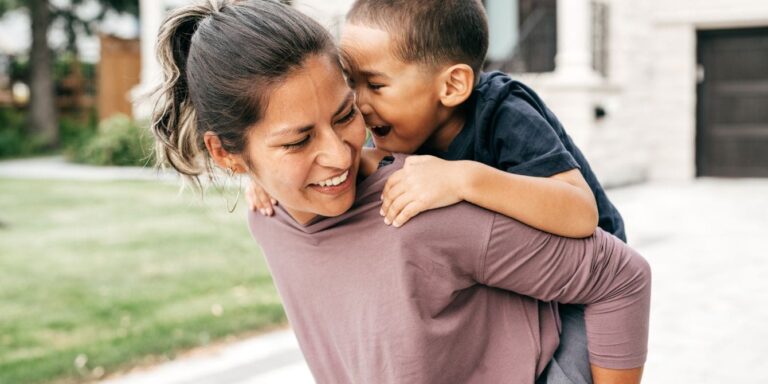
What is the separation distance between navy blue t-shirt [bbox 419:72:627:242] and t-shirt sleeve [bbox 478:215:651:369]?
0.21 metres

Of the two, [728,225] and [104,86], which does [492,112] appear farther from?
[104,86]

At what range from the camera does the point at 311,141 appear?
4.94ft

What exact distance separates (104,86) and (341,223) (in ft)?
61.6

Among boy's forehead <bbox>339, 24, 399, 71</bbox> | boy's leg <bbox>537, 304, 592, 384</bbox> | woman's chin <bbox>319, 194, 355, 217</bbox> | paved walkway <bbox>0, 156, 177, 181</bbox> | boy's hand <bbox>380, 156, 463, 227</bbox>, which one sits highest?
boy's forehead <bbox>339, 24, 399, 71</bbox>

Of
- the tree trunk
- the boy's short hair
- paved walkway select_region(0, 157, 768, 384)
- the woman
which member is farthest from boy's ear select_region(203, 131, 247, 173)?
the tree trunk

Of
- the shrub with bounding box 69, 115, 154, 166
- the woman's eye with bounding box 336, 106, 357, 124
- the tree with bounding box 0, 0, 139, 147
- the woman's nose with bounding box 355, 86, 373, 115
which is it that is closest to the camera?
the woman's eye with bounding box 336, 106, 357, 124

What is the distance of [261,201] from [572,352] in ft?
2.41

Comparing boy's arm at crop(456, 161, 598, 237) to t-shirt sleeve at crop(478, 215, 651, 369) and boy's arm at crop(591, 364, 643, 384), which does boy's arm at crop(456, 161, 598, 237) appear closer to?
t-shirt sleeve at crop(478, 215, 651, 369)

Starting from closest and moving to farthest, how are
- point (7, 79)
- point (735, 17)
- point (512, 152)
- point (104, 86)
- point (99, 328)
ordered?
point (512, 152) < point (99, 328) < point (735, 17) < point (104, 86) < point (7, 79)

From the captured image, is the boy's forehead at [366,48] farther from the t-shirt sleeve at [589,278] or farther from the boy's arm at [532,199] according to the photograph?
the t-shirt sleeve at [589,278]

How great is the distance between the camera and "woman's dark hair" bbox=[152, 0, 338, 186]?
1.48 metres

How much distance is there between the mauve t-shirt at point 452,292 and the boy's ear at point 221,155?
16 cm

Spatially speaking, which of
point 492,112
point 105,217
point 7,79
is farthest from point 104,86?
point 492,112

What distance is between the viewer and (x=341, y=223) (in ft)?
5.18
